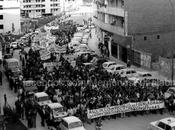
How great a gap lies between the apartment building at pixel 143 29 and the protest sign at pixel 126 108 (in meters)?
18.9

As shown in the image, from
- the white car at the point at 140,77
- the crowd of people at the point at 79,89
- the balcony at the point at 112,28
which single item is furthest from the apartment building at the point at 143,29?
the crowd of people at the point at 79,89

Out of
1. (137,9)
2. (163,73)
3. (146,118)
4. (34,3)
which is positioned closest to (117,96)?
(146,118)

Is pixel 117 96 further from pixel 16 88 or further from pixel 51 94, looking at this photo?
pixel 16 88

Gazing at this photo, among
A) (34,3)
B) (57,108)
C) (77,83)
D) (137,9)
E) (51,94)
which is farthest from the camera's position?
(34,3)

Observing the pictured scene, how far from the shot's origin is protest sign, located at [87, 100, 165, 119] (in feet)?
81.4

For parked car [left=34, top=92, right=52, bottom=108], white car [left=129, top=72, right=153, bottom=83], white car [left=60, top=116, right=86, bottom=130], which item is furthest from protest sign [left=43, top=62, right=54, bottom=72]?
white car [left=60, top=116, right=86, bottom=130]

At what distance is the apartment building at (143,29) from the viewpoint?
154ft

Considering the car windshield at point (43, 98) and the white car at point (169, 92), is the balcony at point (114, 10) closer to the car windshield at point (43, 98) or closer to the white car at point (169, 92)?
the white car at point (169, 92)

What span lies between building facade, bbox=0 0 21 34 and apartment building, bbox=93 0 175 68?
53.6 meters

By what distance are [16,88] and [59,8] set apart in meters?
122

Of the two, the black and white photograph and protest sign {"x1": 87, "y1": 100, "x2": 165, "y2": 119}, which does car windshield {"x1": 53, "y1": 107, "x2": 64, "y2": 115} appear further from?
protest sign {"x1": 87, "y1": 100, "x2": 165, "y2": 119}

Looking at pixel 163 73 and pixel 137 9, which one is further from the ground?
pixel 137 9

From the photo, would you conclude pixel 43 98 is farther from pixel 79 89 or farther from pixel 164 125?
pixel 164 125

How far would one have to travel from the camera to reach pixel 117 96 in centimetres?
2650
